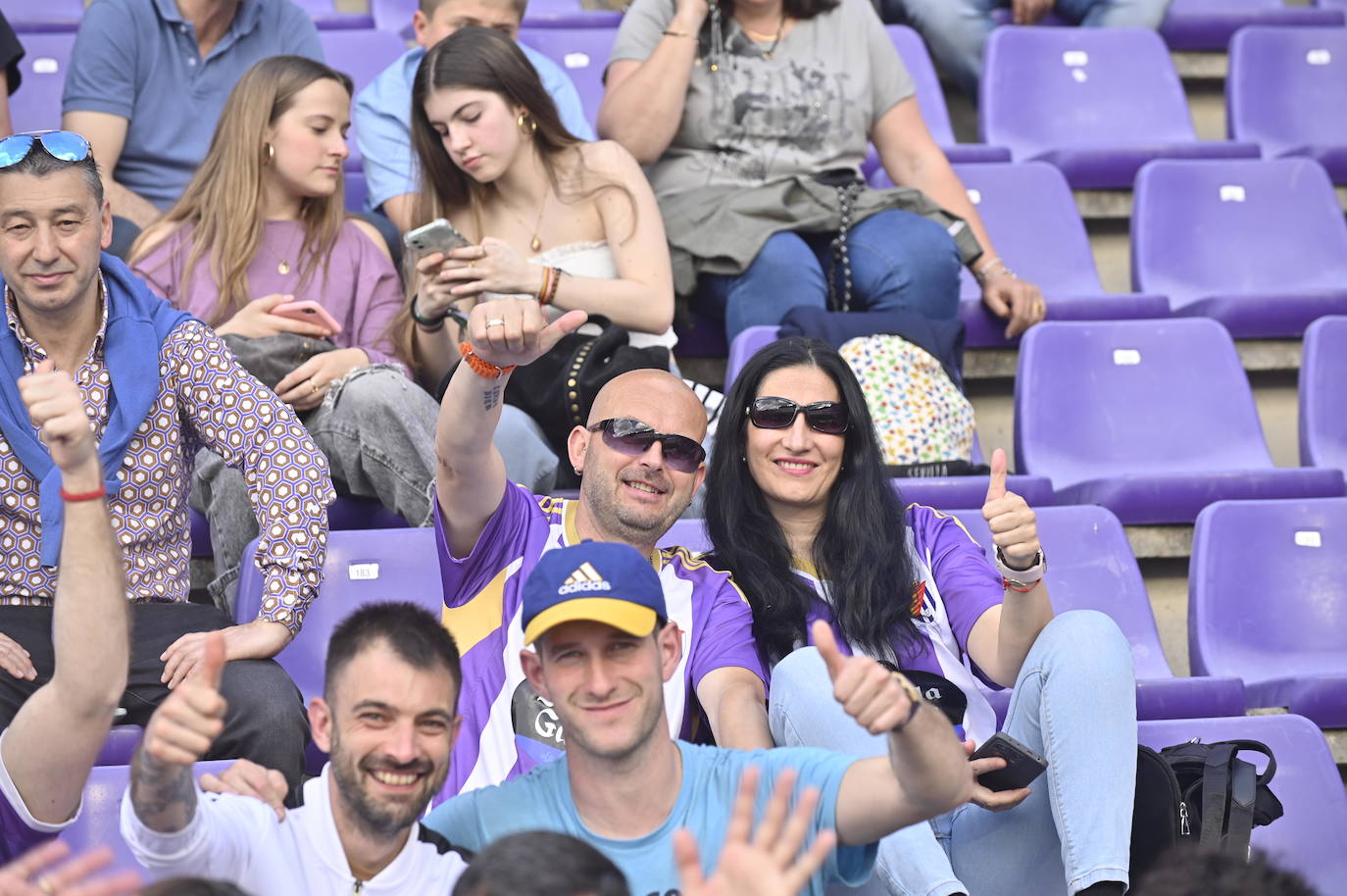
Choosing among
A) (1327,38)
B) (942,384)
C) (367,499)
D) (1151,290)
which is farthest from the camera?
(1327,38)

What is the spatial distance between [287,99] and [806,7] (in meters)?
1.27

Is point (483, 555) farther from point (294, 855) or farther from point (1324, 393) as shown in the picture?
point (1324, 393)

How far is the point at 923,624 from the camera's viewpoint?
2549 mm

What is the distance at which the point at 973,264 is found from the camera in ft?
12.8

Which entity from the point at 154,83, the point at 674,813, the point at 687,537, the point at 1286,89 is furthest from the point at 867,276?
→ the point at 674,813

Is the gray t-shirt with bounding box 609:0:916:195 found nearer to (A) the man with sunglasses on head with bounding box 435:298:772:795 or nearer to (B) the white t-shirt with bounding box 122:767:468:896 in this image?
(A) the man with sunglasses on head with bounding box 435:298:772:795

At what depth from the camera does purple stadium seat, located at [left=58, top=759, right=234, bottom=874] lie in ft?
6.91

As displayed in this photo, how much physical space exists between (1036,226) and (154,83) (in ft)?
6.75

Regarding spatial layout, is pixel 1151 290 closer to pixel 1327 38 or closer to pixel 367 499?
pixel 1327 38

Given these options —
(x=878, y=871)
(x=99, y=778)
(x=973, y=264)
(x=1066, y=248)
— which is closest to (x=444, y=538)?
(x=99, y=778)

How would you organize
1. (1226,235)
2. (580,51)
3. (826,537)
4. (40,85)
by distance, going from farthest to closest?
(580,51) → (1226,235) → (40,85) → (826,537)

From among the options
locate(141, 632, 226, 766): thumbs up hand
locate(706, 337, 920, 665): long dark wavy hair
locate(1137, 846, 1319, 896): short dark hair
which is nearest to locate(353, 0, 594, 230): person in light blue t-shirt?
locate(706, 337, 920, 665): long dark wavy hair

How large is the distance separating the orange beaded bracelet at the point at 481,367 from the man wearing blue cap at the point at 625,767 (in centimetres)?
43

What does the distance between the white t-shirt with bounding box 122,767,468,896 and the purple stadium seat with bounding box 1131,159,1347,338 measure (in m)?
2.84
